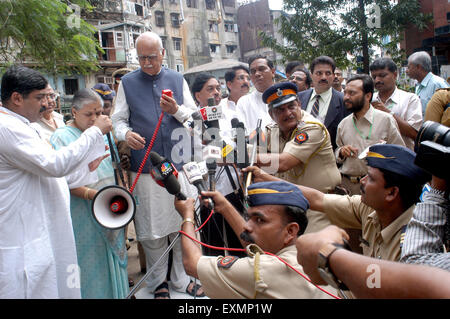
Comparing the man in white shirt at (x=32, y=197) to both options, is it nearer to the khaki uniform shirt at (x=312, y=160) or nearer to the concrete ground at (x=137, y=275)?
the concrete ground at (x=137, y=275)

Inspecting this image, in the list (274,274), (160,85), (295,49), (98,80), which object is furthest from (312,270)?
(98,80)

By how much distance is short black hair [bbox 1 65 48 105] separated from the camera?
2334mm

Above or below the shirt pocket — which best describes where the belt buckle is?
above

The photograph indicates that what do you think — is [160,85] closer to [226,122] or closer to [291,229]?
[226,122]

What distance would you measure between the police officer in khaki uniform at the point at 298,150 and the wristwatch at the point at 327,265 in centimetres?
147

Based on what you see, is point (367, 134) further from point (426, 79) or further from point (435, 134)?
point (426, 79)

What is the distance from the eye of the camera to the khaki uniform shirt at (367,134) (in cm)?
327

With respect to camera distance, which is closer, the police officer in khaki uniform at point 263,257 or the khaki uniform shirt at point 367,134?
the police officer in khaki uniform at point 263,257

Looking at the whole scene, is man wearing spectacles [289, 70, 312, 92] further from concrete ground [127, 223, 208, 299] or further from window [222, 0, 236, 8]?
window [222, 0, 236, 8]

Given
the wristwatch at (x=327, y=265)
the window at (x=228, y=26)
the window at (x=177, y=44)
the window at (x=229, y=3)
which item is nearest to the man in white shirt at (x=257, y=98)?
the wristwatch at (x=327, y=265)

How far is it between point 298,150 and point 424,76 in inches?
129

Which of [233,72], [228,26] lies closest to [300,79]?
[233,72]

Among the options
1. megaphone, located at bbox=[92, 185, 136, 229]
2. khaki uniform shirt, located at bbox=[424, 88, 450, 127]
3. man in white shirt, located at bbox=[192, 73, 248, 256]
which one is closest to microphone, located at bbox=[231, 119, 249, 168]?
man in white shirt, located at bbox=[192, 73, 248, 256]
